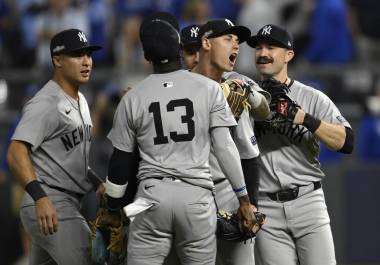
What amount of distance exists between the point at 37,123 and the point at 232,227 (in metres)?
1.46

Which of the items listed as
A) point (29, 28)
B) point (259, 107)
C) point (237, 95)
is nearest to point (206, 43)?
point (237, 95)

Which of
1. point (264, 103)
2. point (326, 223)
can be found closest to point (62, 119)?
point (264, 103)

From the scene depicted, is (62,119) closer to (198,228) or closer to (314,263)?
(198,228)

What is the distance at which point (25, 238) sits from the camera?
38.9ft

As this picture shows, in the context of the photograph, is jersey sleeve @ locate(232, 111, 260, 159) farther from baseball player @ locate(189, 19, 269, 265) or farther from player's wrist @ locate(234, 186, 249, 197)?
player's wrist @ locate(234, 186, 249, 197)

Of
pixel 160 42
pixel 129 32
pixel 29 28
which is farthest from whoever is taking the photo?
pixel 29 28

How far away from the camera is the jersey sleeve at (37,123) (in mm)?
6836

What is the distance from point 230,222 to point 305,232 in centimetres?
81

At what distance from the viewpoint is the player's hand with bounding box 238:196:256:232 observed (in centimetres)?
641

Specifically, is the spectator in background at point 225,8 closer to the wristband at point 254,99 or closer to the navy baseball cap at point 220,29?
the navy baseball cap at point 220,29

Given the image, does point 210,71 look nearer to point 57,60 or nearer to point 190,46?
point 190,46

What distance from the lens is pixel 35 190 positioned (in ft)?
22.0

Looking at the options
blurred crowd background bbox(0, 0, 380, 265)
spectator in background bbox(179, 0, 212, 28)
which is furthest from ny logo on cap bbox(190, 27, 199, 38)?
spectator in background bbox(179, 0, 212, 28)

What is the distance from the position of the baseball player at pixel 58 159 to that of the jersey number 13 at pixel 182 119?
3.21 feet
